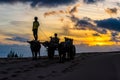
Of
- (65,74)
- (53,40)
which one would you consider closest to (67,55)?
(53,40)

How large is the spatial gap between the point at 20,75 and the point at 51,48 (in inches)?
578

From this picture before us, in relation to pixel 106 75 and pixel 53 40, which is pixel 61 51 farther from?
pixel 106 75

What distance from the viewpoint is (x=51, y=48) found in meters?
36.5

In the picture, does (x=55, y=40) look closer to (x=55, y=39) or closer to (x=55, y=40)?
(x=55, y=40)

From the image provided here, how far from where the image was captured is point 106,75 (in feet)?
74.0

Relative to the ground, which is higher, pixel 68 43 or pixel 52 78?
pixel 68 43

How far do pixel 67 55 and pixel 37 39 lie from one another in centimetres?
353

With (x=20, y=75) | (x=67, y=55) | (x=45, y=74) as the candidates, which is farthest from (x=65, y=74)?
(x=67, y=55)

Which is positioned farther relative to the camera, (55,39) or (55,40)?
(55,40)

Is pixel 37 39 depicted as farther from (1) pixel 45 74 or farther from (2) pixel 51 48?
(1) pixel 45 74

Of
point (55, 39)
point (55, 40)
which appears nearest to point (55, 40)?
point (55, 40)

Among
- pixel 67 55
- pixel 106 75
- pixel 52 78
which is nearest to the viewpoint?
pixel 52 78

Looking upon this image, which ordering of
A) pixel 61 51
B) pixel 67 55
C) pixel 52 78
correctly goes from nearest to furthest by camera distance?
pixel 52 78
pixel 61 51
pixel 67 55

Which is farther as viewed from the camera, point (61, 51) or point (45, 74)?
point (61, 51)
